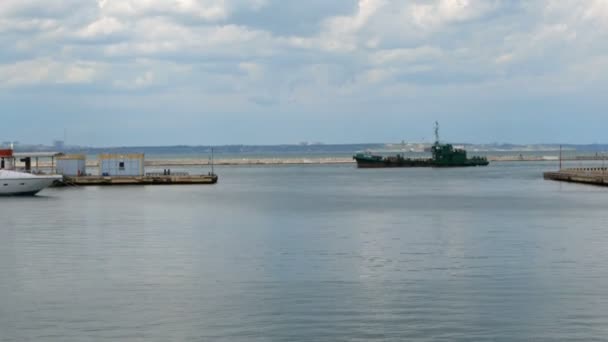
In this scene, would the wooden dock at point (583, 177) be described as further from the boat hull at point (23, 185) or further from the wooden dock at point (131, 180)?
the boat hull at point (23, 185)

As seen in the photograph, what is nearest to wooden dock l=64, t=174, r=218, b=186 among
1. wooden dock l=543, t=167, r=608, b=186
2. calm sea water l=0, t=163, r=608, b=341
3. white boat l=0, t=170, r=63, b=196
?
white boat l=0, t=170, r=63, b=196

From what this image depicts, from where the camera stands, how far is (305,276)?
126 ft

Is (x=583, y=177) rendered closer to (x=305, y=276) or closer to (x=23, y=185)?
(x=23, y=185)

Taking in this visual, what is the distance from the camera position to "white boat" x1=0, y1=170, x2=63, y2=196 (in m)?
99.5

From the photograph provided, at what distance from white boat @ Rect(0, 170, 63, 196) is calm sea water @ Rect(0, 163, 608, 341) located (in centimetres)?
2689

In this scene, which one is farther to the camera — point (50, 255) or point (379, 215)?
point (379, 215)

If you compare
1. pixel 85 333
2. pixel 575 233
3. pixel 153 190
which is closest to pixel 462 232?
pixel 575 233

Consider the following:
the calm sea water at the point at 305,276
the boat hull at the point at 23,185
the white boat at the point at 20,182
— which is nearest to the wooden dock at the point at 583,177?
the calm sea water at the point at 305,276

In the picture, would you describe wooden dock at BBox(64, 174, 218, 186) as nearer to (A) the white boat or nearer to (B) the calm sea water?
(A) the white boat

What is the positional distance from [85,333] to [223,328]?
12.4ft

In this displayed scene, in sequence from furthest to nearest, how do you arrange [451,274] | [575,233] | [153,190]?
[153,190]
[575,233]
[451,274]

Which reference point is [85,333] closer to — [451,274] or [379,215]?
[451,274]

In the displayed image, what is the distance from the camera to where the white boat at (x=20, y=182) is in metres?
99.5

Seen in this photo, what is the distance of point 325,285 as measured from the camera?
35969 millimetres
